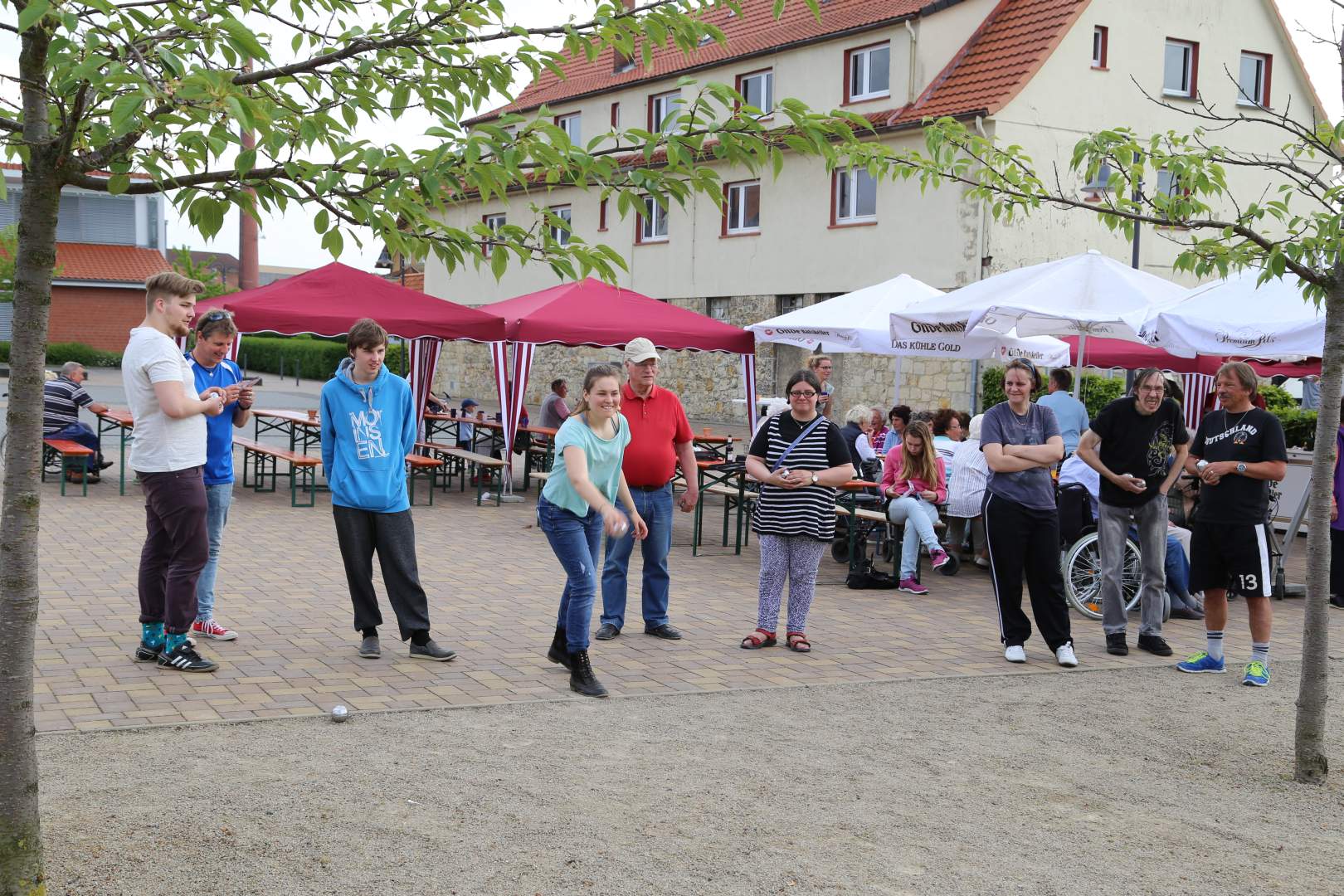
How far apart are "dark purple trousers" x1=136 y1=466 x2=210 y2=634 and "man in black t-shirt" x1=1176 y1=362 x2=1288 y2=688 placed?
207 inches

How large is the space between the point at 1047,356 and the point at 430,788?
42.6 ft

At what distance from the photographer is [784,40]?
29422mm

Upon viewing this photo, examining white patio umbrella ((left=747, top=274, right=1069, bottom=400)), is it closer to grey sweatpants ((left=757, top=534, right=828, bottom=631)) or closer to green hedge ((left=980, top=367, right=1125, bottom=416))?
grey sweatpants ((left=757, top=534, right=828, bottom=631))

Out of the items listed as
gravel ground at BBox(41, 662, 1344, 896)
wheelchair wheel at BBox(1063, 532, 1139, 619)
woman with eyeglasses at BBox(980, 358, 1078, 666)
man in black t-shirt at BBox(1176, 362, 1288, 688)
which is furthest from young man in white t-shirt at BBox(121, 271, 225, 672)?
wheelchair wheel at BBox(1063, 532, 1139, 619)

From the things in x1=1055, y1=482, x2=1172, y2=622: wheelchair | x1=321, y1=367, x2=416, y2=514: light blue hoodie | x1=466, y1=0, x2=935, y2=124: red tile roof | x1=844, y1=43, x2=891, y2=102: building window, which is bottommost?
x1=1055, y1=482, x2=1172, y2=622: wheelchair

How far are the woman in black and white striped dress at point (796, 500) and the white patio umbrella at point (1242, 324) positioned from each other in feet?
13.3

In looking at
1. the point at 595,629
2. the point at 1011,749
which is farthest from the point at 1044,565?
the point at 595,629

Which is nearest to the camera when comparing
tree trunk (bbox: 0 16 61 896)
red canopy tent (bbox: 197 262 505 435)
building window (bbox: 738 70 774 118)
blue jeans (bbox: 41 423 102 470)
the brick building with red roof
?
tree trunk (bbox: 0 16 61 896)

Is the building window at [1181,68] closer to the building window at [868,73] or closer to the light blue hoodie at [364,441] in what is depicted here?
Result: the building window at [868,73]

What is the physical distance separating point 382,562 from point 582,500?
122 centimetres

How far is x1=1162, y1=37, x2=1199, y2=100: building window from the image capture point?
27.5 metres

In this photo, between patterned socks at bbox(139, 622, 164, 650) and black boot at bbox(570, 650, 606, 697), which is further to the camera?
patterned socks at bbox(139, 622, 164, 650)

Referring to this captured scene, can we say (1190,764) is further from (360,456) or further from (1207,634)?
(360,456)

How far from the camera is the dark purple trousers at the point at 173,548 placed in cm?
629
